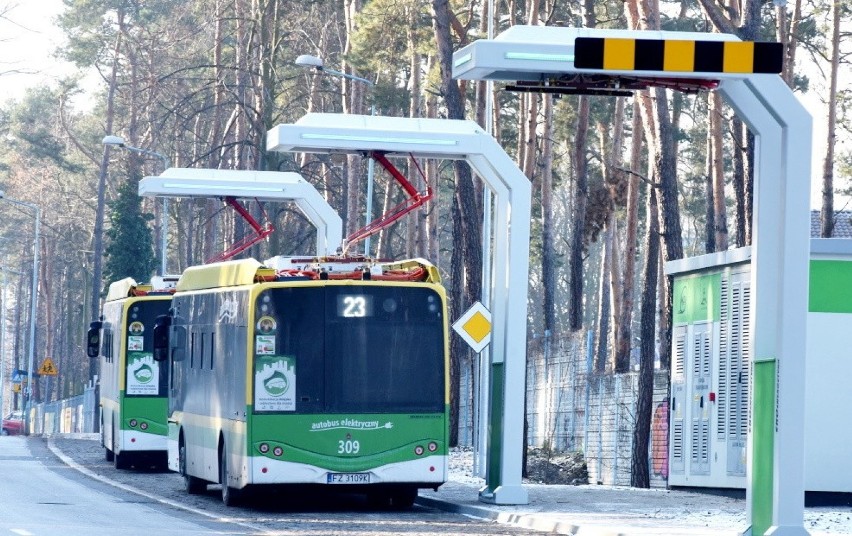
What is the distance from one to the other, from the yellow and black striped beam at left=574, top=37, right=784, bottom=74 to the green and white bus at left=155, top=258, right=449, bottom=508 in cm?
644

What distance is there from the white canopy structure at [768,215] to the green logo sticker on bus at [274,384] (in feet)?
21.1

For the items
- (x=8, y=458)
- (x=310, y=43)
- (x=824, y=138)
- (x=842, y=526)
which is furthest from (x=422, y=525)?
(x=310, y=43)

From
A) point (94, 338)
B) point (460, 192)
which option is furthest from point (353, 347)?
point (94, 338)

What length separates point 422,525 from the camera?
1942 cm

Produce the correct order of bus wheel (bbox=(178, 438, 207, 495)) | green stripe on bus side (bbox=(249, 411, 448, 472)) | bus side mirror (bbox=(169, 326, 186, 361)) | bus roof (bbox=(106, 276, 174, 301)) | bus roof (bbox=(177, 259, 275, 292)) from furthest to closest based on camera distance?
bus roof (bbox=(106, 276, 174, 301)), bus side mirror (bbox=(169, 326, 186, 361)), bus wheel (bbox=(178, 438, 207, 495)), bus roof (bbox=(177, 259, 275, 292)), green stripe on bus side (bbox=(249, 411, 448, 472))

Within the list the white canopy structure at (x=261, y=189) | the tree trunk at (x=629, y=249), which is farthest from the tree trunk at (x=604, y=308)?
the white canopy structure at (x=261, y=189)

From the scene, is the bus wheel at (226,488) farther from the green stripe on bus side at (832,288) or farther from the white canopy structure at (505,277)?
the green stripe on bus side at (832,288)

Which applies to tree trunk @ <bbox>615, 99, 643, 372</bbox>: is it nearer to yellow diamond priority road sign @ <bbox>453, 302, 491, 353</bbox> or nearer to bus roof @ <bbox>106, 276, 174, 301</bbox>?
Result: bus roof @ <bbox>106, 276, 174, 301</bbox>

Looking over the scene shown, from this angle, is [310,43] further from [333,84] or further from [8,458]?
[8,458]

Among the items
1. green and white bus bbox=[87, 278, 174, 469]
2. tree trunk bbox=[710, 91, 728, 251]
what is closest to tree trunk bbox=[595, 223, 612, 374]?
tree trunk bbox=[710, 91, 728, 251]

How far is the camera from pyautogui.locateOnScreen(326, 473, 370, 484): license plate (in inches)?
830

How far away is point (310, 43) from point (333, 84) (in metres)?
4.12

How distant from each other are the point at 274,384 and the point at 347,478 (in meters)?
1.37

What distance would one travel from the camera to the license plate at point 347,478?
2109 cm
